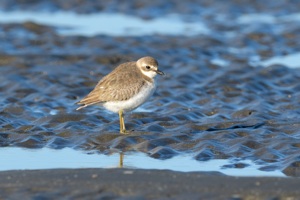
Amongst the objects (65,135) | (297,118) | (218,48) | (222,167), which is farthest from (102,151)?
(218,48)

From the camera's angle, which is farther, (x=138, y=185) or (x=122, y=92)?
(x=122, y=92)

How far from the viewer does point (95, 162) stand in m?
11.4

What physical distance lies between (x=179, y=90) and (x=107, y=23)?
6.92m

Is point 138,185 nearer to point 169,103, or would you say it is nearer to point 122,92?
point 122,92

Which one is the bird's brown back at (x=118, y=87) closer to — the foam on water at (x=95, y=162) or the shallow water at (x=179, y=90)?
the shallow water at (x=179, y=90)

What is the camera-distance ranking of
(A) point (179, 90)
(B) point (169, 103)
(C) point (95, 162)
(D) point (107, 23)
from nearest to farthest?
(C) point (95, 162)
(B) point (169, 103)
(A) point (179, 90)
(D) point (107, 23)

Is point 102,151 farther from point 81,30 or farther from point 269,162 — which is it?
point 81,30

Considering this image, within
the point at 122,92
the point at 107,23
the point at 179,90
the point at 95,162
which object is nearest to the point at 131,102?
the point at 122,92

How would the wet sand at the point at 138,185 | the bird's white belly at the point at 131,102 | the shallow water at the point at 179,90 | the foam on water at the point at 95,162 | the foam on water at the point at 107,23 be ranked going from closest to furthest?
the wet sand at the point at 138,185
the foam on water at the point at 95,162
the shallow water at the point at 179,90
the bird's white belly at the point at 131,102
the foam on water at the point at 107,23

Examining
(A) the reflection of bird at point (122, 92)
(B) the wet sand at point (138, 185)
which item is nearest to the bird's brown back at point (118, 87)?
(A) the reflection of bird at point (122, 92)

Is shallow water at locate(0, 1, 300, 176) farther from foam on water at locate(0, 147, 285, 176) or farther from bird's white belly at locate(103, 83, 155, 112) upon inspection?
bird's white belly at locate(103, 83, 155, 112)

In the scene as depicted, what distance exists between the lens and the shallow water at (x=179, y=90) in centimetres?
1217

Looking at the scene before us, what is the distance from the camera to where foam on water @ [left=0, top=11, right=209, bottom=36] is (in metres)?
21.5

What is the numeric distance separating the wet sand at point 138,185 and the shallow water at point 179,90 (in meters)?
1.17
